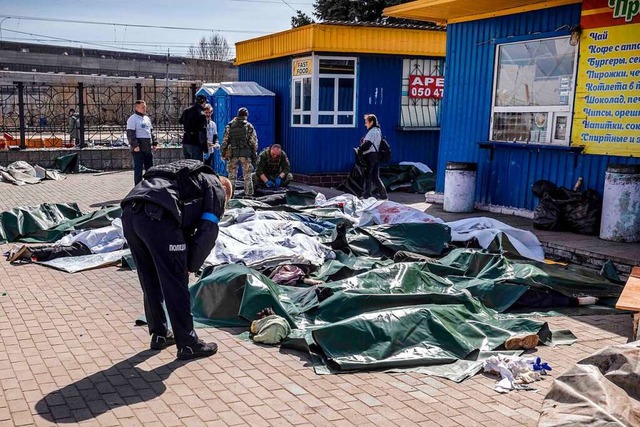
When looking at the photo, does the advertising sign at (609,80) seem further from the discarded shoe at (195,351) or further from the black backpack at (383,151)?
the discarded shoe at (195,351)

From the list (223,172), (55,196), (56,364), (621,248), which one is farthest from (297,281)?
(223,172)

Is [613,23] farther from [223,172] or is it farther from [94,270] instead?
[223,172]

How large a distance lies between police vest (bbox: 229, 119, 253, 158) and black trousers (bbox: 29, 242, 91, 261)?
527 cm

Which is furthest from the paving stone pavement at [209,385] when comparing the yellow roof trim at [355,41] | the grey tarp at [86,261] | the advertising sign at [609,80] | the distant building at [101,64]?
the distant building at [101,64]

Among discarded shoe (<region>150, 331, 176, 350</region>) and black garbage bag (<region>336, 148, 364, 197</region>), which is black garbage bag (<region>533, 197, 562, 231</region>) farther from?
discarded shoe (<region>150, 331, 176, 350</region>)

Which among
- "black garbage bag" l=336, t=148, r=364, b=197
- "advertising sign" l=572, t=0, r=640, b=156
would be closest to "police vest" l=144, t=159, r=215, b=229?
"advertising sign" l=572, t=0, r=640, b=156

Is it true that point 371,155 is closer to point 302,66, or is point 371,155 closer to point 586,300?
point 302,66

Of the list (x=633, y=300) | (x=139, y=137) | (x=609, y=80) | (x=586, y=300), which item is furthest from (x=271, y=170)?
(x=633, y=300)

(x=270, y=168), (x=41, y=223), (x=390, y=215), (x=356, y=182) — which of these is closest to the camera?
(x=390, y=215)

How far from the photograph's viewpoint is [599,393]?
3512 millimetres

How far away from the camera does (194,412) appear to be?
4004 millimetres

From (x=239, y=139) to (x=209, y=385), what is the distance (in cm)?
914

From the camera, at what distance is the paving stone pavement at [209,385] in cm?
397

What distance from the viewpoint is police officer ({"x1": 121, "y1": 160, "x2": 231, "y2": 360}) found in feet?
15.1
